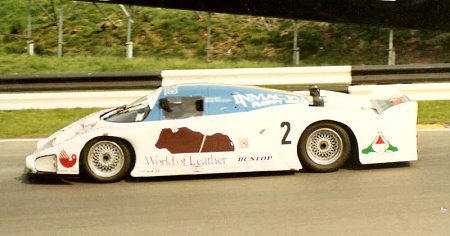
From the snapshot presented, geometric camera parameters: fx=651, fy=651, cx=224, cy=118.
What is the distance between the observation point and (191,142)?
714cm

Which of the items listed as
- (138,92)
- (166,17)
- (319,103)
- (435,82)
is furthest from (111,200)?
(166,17)

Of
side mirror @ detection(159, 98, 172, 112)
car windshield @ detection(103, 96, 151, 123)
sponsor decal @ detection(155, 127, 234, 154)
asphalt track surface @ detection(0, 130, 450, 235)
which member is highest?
side mirror @ detection(159, 98, 172, 112)

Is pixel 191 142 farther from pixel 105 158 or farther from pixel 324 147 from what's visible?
pixel 324 147

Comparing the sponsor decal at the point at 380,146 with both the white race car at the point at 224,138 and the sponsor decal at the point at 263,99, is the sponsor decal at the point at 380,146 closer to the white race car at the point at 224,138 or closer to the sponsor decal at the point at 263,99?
the white race car at the point at 224,138

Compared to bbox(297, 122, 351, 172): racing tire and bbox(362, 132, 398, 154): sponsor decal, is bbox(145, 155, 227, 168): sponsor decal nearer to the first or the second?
bbox(297, 122, 351, 172): racing tire

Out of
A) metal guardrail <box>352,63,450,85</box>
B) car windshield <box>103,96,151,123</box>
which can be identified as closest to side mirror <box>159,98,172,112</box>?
car windshield <box>103,96,151,123</box>

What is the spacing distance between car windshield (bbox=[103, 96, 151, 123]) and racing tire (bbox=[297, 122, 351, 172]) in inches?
69.9

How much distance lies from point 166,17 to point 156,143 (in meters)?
10.6

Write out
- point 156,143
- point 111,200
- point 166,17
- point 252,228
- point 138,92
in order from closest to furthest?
point 252,228 → point 111,200 → point 156,143 → point 138,92 → point 166,17

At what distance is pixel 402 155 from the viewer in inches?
289

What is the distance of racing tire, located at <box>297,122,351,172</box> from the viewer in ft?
23.9

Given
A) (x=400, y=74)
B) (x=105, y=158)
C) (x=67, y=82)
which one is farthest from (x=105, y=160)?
(x=400, y=74)

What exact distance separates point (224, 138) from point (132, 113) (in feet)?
3.63

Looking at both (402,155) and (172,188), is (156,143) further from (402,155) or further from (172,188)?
(402,155)
